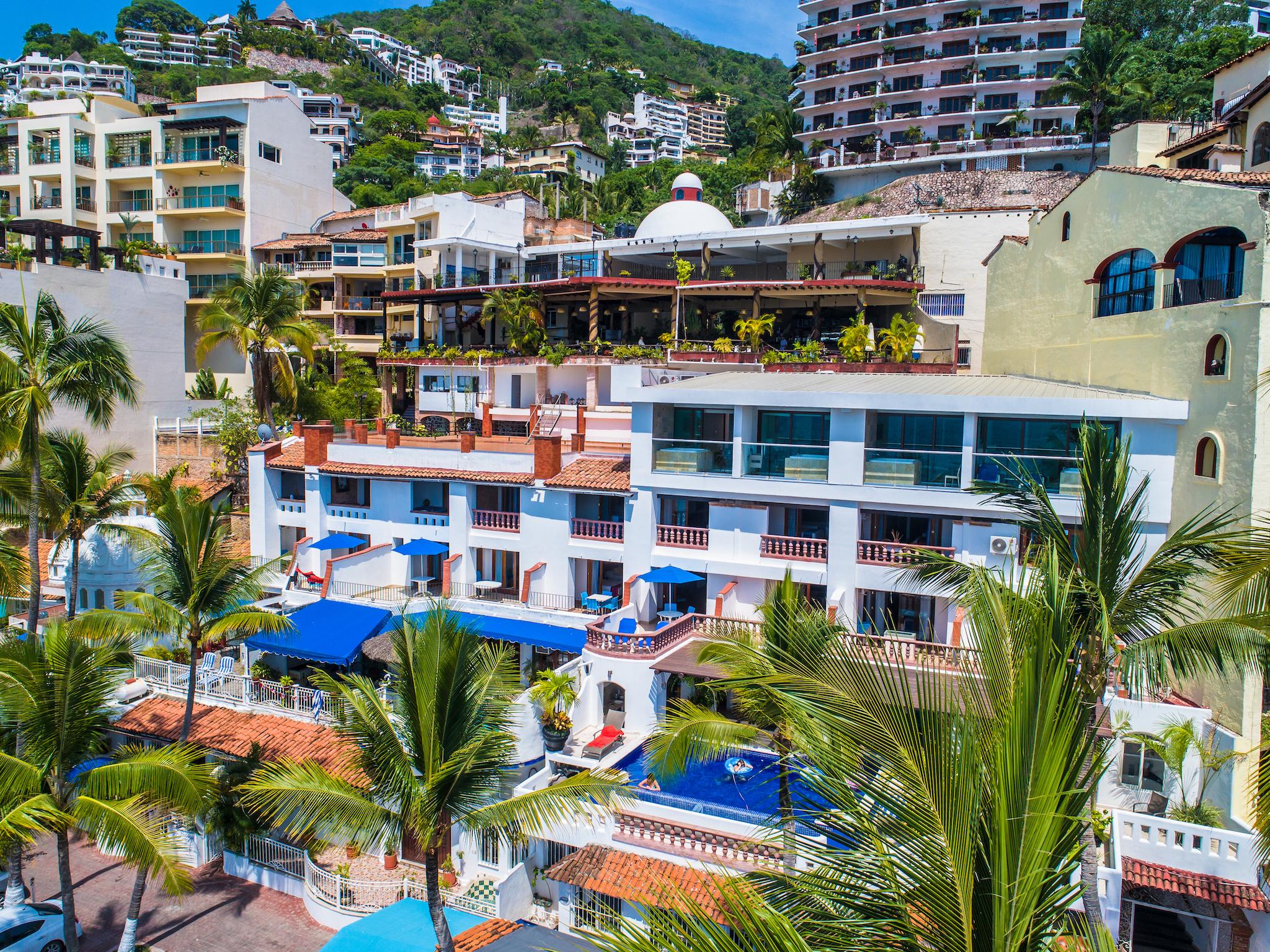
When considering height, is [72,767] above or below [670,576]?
below

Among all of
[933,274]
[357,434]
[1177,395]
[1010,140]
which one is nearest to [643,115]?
[1010,140]

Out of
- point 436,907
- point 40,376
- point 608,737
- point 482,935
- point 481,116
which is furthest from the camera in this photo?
point 481,116

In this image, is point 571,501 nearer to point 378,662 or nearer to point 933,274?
point 378,662

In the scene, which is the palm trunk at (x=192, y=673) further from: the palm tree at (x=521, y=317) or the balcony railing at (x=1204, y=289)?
the palm tree at (x=521, y=317)

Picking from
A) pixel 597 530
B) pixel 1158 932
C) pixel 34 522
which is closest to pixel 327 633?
pixel 34 522

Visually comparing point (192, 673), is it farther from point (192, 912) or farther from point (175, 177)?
point (175, 177)

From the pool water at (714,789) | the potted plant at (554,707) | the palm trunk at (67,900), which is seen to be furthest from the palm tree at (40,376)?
the pool water at (714,789)
